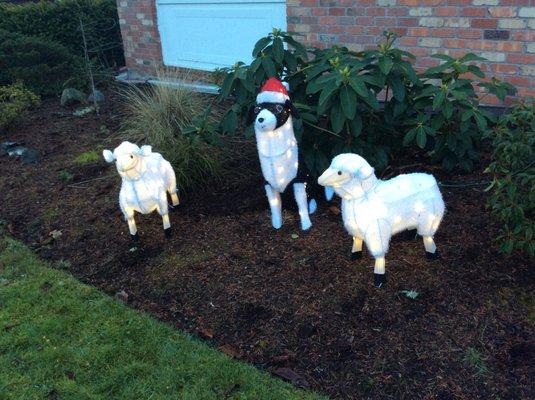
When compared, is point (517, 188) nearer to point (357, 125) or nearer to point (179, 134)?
point (357, 125)

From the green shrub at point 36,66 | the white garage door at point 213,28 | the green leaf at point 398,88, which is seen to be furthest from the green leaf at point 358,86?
the green shrub at point 36,66

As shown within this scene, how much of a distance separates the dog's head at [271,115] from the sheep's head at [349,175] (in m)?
0.59

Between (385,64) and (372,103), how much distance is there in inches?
14.7

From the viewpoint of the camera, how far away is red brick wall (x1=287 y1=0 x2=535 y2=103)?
4586 mm

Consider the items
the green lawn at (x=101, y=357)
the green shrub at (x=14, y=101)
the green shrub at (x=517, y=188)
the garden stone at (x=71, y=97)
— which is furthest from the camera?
the garden stone at (x=71, y=97)

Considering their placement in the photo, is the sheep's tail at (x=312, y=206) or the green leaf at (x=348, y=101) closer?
the green leaf at (x=348, y=101)

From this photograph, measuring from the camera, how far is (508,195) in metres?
3.04

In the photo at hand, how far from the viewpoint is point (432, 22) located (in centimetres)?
501

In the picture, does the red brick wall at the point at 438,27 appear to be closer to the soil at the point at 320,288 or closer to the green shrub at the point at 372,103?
the green shrub at the point at 372,103

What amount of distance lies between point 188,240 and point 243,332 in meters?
1.16

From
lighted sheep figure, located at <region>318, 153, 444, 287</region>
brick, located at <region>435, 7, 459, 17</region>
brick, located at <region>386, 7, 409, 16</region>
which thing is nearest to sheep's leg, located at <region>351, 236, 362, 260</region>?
lighted sheep figure, located at <region>318, 153, 444, 287</region>

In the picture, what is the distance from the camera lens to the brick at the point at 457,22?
4.81 metres

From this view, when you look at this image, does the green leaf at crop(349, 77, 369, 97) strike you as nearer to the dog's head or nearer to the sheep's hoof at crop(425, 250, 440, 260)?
the dog's head

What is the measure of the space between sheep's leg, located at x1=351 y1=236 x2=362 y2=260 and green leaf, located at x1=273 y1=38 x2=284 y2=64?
1.60 metres
